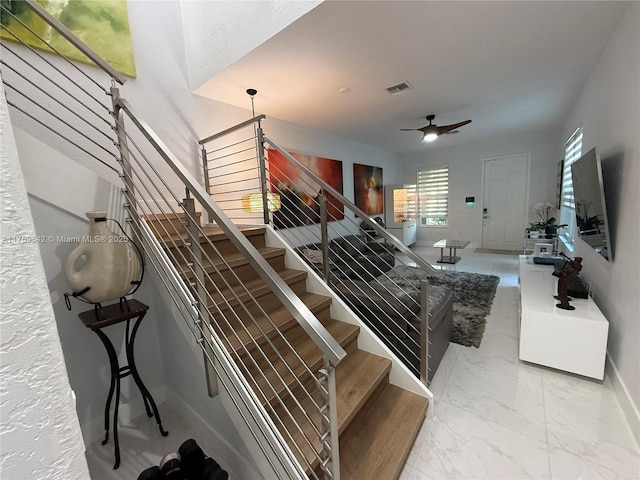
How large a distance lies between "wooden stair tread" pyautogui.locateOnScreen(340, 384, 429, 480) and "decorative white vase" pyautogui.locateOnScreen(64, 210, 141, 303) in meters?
1.51

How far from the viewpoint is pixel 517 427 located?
166 centimetres

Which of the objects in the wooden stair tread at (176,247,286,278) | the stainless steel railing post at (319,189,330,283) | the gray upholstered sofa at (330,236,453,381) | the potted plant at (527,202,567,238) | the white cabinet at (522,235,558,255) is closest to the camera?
the wooden stair tread at (176,247,286,278)

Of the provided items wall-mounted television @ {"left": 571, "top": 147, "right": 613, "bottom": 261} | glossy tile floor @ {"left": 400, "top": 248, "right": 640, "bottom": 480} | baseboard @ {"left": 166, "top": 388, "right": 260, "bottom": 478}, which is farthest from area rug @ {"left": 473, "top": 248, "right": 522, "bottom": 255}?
baseboard @ {"left": 166, "top": 388, "right": 260, "bottom": 478}

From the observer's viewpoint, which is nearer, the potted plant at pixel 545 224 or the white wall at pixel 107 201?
the white wall at pixel 107 201

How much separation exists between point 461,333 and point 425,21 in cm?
273

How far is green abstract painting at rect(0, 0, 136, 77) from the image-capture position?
1750 millimetres

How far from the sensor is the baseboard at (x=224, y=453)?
133 centimetres

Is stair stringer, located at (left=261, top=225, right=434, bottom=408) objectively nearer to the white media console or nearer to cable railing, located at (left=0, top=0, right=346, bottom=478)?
cable railing, located at (left=0, top=0, right=346, bottom=478)

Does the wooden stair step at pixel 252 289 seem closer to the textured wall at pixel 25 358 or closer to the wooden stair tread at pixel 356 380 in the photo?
the wooden stair tread at pixel 356 380

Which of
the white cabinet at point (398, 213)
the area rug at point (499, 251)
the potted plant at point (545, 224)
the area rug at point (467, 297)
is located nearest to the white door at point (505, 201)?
the area rug at point (499, 251)

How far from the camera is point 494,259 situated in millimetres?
5512

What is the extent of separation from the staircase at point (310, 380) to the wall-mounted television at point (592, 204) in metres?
1.84

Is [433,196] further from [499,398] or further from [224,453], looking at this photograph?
[224,453]

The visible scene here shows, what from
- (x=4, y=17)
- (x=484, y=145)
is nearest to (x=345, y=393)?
(x=4, y=17)
